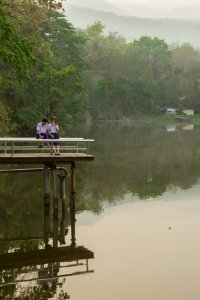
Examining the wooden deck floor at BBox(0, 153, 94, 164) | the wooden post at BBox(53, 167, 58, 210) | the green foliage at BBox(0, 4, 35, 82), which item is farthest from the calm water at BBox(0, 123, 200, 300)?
the green foliage at BBox(0, 4, 35, 82)

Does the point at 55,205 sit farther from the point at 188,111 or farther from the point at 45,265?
the point at 188,111

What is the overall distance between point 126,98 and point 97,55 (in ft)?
51.3

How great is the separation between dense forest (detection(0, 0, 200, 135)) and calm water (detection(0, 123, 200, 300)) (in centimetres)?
1640

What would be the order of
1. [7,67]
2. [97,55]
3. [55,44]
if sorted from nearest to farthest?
[7,67], [55,44], [97,55]

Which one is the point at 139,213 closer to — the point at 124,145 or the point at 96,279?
the point at 96,279

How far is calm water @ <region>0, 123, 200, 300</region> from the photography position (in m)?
15.5

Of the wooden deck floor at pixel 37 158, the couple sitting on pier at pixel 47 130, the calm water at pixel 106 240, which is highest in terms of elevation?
the couple sitting on pier at pixel 47 130

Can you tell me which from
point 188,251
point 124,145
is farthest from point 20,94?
point 188,251

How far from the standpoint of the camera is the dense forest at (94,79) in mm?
59188

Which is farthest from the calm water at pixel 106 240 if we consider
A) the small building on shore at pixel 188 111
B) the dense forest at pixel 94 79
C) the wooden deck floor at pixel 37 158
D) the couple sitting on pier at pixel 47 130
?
the small building on shore at pixel 188 111

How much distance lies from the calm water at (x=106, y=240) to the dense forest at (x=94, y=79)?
16398 millimetres

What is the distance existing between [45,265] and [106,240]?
376 centimetres

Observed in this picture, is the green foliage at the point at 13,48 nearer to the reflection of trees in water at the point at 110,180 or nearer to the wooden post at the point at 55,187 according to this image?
the wooden post at the point at 55,187

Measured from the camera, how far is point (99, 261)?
1773cm
